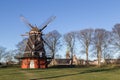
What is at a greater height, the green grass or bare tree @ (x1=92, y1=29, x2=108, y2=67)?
bare tree @ (x1=92, y1=29, x2=108, y2=67)

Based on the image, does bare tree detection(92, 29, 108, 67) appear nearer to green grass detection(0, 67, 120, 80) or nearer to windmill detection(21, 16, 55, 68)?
windmill detection(21, 16, 55, 68)

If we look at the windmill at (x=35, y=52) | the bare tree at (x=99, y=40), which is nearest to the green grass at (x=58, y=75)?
the windmill at (x=35, y=52)

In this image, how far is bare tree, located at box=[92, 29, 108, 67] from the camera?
73.8 metres

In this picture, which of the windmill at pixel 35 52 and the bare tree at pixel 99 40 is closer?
the windmill at pixel 35 52

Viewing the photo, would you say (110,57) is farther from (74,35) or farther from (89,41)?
(74,35)

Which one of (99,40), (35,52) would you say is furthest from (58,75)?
(99,40)

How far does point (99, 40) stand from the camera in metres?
74.3

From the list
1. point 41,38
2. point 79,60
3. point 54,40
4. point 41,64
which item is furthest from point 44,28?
point 79,60

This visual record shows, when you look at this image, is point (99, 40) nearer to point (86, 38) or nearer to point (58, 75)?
point (86, 38)

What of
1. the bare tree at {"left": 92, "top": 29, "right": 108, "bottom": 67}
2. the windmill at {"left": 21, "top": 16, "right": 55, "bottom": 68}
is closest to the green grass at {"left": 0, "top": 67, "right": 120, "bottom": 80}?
the windmill at {"left": 21, "top": 16, "right": 55, "bottom": 68}

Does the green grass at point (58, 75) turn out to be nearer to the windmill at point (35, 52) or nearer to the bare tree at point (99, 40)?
the windmill at point (35, 52)

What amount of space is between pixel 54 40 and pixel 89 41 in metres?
11.0

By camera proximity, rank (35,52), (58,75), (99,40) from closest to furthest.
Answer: (58,75) → (35,52) → (99,40)

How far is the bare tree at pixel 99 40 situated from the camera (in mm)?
73750
